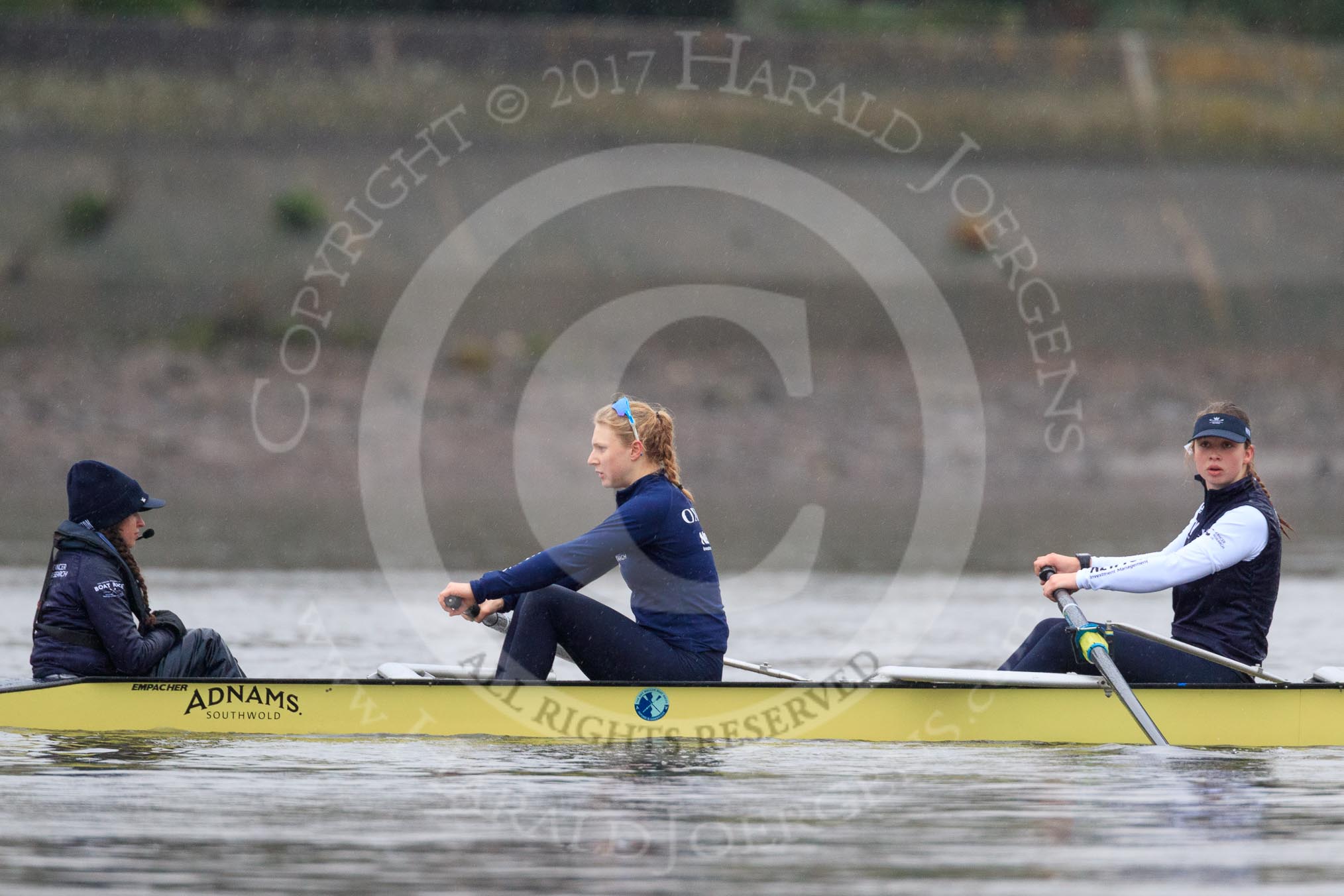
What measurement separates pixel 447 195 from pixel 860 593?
26059mm

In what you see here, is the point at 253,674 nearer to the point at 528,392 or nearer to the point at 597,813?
the point at 597,813

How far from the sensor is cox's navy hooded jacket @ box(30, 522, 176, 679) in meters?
10.3

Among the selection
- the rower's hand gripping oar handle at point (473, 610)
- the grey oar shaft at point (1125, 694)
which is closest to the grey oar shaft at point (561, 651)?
the rower's hand gripping oar handle at point (473, 610)

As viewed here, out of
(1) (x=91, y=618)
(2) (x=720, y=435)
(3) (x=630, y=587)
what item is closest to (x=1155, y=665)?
(3) (x=630, y=587)

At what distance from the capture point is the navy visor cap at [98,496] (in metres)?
10.3

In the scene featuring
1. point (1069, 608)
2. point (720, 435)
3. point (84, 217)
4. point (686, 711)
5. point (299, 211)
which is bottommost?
point (686, 711)

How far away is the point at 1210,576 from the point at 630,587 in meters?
3.07

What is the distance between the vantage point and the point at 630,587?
10.1m

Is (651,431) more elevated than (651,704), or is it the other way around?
(651,431)

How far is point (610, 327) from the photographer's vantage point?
137 ft

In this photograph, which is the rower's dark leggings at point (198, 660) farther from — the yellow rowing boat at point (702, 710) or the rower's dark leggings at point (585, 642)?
the rower's dark leggings at point (585, 642)

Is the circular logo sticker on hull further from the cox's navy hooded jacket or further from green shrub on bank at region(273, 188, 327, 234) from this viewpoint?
green shrub on bank at region(273, 188, 327, 234)

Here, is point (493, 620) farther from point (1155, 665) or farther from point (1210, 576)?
point (1210, 576)

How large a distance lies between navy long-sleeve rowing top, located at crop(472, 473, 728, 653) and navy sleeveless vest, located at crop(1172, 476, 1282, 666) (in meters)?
2.52
